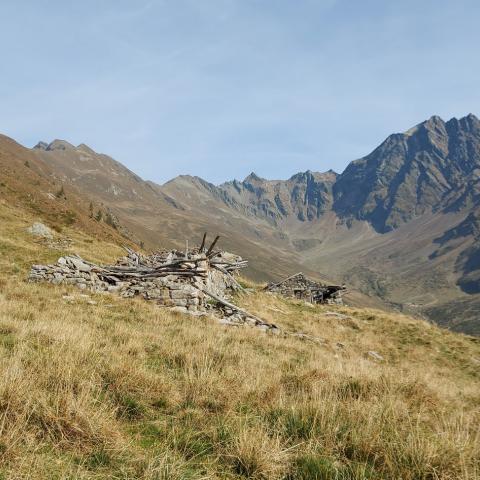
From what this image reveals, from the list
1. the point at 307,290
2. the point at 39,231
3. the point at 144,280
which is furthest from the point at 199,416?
the point at 307,290

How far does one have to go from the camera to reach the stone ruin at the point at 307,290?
1649 inches

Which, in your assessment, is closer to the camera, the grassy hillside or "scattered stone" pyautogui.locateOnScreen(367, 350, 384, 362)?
the grassy hillside

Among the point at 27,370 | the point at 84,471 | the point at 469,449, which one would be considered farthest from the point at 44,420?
the point at 469,449

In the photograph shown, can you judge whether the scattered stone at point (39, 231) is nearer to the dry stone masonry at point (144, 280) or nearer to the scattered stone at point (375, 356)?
the dry stone masonry at point (144, 280)

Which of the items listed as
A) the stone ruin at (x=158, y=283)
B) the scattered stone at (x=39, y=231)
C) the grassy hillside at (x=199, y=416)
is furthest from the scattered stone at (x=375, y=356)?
the scattered stone at (x=39, y=231)

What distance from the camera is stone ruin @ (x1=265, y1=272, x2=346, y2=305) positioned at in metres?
41.9

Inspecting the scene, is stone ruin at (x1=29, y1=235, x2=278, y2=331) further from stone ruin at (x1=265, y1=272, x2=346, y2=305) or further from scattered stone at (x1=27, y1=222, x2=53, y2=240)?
stone ruin at (x1=265, y1=272, x2=346, y2=305)

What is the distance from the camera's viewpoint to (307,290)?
42.8 metres

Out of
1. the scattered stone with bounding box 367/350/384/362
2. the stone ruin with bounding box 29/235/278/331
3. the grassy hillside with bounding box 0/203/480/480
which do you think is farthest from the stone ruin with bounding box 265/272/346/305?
the grassy hillside with bounding box 0/203/480/480

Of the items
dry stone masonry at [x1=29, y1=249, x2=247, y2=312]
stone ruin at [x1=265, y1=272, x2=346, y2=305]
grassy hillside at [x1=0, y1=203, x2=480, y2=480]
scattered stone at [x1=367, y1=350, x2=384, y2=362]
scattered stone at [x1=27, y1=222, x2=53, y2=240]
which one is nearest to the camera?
grassy hillside at [x1=0, y1=203, x2=480, y2=480]

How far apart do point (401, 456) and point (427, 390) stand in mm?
4242

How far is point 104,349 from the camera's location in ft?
25.1

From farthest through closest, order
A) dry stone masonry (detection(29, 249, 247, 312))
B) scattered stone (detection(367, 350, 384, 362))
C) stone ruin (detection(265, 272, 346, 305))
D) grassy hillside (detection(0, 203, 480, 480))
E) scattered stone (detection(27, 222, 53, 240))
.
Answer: stone ruin (detection(265, 272, 346, 305)) → scattered stone (detection(27, 222, 53, 240)) → dry stone masonry (detection(29, 249, 247, 312)) → scattered stone (detection(367, 350, 384, 362)) → grassy hillside (detection(0, 203, 480, 480))

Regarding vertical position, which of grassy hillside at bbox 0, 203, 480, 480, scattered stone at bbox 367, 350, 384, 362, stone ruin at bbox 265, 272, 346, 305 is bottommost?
scattered stone at bbox 367, 350, 384, 362
